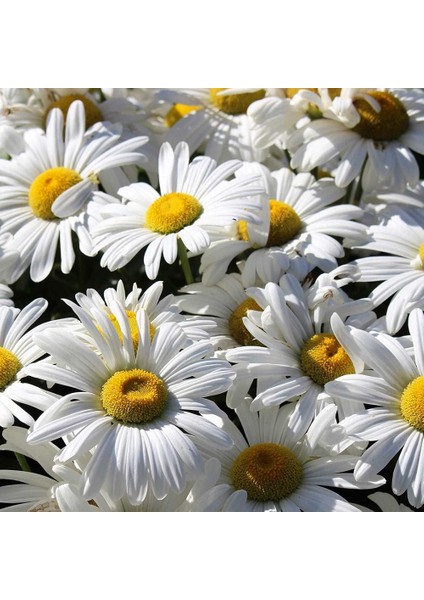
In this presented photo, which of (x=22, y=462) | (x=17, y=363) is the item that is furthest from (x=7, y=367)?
(x=22, y=462)

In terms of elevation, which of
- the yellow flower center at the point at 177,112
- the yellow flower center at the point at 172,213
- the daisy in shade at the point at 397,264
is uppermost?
the yellow flower center at the point at 177,112

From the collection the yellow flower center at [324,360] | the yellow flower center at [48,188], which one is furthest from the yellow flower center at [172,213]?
the yellow flower center at [324,360]

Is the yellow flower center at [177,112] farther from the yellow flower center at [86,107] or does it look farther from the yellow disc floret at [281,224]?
the yellow disc floret at [281,224]

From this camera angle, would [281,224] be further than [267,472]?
A: Yes

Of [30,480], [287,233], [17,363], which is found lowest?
[30,480]

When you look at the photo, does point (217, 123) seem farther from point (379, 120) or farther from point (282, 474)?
point (282, 474)

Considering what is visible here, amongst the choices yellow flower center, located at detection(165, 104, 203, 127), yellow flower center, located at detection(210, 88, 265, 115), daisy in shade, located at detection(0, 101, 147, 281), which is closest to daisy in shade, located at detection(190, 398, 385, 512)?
daisy in shade, located at detection(0, 101, 147, 281)

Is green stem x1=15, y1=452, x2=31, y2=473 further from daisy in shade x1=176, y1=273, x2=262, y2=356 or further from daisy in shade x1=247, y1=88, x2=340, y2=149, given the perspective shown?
daisy in shade x1=247, y1=88, x2=340, y2=149
